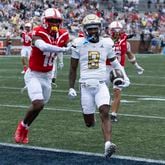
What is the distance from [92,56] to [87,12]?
32.7 metres

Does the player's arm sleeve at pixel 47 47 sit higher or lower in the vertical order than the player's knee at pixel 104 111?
higher

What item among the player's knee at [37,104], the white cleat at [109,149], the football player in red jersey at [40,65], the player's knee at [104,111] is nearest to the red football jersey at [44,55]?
the football player in red jersey at [40,65]

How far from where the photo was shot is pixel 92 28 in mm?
7199

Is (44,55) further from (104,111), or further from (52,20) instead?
(104,111)

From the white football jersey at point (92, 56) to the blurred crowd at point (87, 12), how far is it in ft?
81.5

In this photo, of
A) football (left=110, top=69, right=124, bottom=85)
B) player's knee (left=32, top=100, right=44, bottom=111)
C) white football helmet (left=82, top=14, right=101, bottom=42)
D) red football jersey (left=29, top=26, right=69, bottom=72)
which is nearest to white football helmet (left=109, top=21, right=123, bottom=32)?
red football jersey (left=29, top=26, right=69, bottom=72)

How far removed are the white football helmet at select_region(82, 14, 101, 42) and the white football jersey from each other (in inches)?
2.7

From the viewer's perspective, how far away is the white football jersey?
23.8ft

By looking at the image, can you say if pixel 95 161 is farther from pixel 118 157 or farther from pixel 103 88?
pixel 103 88

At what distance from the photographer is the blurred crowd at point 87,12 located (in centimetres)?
3491

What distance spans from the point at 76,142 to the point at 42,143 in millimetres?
431

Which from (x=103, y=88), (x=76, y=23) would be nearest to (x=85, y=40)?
(x=103, y=88)

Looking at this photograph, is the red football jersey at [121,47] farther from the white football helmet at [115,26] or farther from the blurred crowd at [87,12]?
the blurred crowd at [87,12]

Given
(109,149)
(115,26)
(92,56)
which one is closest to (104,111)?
(109,149)
